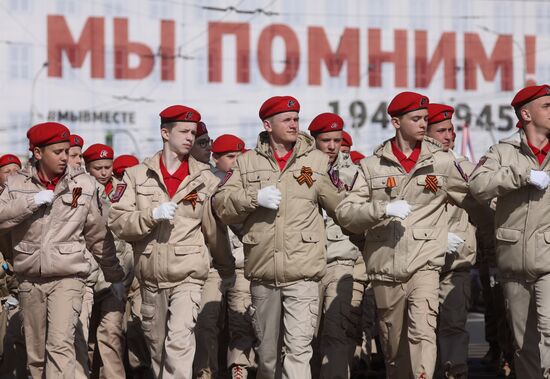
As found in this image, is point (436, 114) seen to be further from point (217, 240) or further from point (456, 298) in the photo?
point (217, 240)

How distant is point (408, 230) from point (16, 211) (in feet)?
9.44

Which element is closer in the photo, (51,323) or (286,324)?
(286,324)

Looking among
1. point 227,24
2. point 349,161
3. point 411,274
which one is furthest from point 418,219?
point 227,24

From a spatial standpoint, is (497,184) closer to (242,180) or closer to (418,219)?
(418,219)

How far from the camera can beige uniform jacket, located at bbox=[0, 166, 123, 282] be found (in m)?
10.6

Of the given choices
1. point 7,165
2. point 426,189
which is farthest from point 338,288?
point 7,165

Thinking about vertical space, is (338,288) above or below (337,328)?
above

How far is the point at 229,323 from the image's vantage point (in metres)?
13.1

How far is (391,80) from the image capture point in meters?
43.7

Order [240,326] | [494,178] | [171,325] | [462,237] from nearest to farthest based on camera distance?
1. [494,178]
2. [171,325]
3. [462,237]
4. [240,326]

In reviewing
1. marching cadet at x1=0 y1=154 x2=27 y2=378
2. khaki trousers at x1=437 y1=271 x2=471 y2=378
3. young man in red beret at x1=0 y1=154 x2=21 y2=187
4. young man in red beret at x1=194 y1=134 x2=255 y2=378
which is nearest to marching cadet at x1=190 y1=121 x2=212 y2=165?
young man in red beret at x1=194 y1=134 x2=255 y2=378

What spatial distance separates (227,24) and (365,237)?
31359mm

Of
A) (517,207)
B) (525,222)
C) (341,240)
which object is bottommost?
(341,240)

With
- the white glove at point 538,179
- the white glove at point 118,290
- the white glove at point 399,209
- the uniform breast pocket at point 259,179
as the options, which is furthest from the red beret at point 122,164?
the white glove at point 538,179
